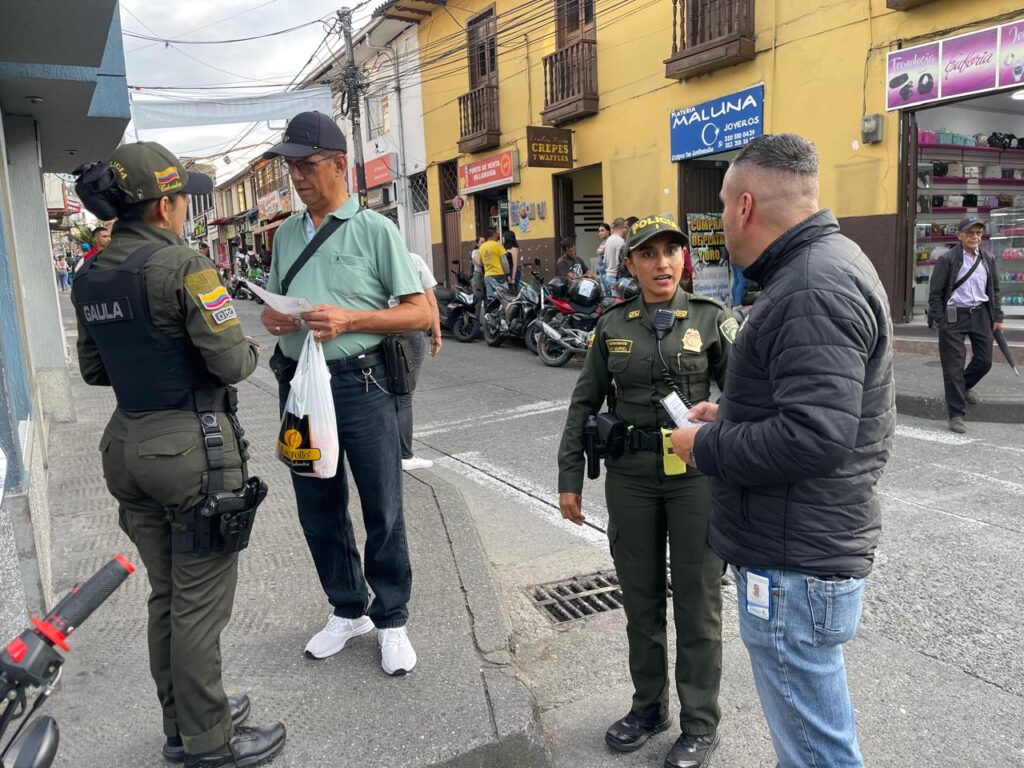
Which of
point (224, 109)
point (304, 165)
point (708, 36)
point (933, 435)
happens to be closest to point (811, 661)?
point (304, 165)

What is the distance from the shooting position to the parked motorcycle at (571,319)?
34.2 feet

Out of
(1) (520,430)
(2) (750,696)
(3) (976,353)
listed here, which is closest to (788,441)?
(2) (750,696)

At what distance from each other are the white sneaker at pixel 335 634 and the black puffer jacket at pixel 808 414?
178cm

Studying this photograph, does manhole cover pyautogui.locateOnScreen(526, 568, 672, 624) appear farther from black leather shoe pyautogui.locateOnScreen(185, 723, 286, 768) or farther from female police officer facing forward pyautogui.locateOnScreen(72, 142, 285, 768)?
female police officer facing forward pyautogui.locateOnScreen(72, 142, 285, 768)

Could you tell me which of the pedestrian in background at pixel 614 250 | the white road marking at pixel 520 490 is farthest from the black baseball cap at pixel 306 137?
the pedestrian in background at pixel 614 250

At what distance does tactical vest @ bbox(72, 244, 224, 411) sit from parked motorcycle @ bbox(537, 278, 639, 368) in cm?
823

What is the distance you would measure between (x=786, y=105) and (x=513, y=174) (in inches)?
292

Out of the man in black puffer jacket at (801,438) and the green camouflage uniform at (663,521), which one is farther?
the green camouflage uniform at (663,521)

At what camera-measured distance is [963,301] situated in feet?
23.0

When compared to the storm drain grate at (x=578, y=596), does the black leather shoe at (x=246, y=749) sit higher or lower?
higher

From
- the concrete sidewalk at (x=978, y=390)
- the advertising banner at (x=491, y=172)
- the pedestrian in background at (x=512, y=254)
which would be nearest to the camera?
the concrete sidewalk at (x=978, y=390)

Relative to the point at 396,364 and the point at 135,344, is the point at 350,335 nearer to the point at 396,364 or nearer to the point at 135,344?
the point at 396,364

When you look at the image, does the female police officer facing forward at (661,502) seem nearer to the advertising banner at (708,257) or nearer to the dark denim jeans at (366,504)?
the dark denim jeans at (366,504)

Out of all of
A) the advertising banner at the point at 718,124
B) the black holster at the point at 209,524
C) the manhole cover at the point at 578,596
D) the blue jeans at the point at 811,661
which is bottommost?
the manhole cover at the point at 578,596
